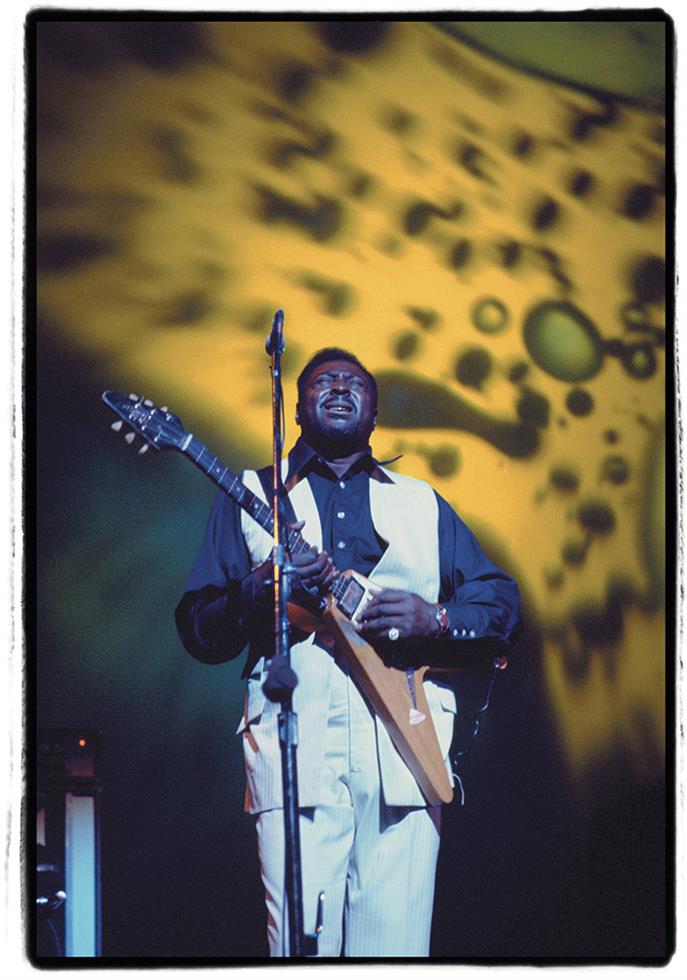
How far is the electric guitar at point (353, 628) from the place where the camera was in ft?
8.50

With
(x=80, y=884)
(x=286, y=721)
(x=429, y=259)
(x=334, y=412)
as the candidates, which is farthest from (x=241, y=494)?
(x=80, y=884)

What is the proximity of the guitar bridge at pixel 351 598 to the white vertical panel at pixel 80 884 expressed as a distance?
734 millimetres

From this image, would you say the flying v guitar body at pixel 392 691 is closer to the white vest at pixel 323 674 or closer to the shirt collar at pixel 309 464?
the white vest at pixel 323 674

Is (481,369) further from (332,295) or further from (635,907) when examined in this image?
(635,907)

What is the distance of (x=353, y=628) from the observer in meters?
2.60

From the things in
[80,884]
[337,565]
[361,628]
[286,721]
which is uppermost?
[337,565]

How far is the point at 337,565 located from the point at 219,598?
0.90 feet

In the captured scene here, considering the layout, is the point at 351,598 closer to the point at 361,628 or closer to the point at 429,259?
the point at 361,628

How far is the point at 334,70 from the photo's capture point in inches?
110

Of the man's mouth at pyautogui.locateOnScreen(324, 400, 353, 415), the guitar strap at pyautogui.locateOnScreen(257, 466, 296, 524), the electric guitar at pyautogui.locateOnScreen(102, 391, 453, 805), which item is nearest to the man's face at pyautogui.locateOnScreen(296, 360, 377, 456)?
the man's mouth at pyautogui.locateOnScreen(324, 400, 353, 415)

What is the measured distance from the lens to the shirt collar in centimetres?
270

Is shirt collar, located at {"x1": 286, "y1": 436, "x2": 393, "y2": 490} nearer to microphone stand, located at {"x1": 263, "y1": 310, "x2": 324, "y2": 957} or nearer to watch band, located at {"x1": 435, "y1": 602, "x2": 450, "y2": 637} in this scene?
microphone stand, located at {"x1": 263, "y1": 310, "x2": 324, "y2": 957}

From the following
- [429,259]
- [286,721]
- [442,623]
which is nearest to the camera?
[286,721]

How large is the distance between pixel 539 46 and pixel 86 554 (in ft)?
5.29
